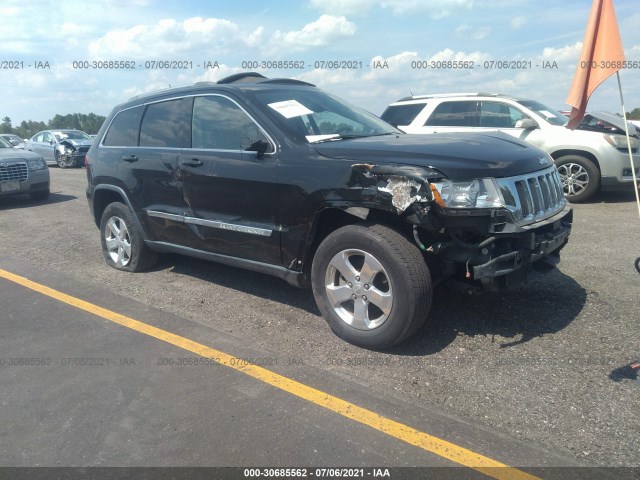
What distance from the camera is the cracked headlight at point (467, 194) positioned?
3320 millimetres

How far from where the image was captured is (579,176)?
8.92 meters

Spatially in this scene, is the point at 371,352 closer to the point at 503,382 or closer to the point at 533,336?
the point at 503,382

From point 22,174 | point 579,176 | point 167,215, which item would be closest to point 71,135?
point 22,174

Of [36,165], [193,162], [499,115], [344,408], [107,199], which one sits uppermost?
[499,115]

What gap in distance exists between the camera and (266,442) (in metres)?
2.77

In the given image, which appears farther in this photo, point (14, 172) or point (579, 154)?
point (14, 172)

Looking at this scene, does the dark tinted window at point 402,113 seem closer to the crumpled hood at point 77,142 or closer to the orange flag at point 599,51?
the orange flag at point 599,51

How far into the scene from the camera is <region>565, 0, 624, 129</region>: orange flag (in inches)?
153

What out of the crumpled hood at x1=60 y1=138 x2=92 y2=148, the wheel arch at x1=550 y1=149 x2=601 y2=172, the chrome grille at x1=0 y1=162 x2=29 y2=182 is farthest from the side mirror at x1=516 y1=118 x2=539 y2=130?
the crumpled hood at x1=60 y1=138 x2=92 y2=148

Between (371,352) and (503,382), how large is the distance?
91 cm

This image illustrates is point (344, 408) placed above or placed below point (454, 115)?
below

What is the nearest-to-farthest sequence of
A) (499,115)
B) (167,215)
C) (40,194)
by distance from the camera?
1. (167,215)
2. (499,115)
3. (40,194)

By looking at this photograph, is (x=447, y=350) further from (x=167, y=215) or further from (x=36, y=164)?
(x=36, y=164)

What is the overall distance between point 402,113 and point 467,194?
685cm
